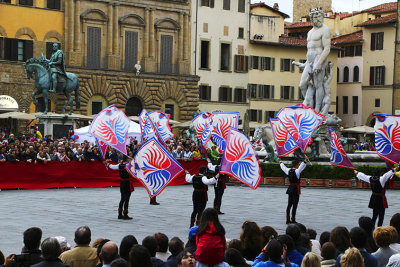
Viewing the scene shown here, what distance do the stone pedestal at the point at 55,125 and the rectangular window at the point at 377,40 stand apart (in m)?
41.8

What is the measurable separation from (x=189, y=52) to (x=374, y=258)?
54922mm

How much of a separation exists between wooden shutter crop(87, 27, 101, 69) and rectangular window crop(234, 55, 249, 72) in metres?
13.5

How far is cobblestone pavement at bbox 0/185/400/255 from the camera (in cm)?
1753

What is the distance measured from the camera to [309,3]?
84.9 metres

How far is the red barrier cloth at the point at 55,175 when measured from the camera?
27.7m

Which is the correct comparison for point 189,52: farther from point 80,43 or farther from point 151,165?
point 151,165

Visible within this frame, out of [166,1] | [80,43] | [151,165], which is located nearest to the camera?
[151,165]

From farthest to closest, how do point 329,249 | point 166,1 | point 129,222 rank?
point 166,1 < point 129,222 < point 329,249

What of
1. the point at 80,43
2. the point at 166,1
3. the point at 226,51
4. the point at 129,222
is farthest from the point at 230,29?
the point at 129,222

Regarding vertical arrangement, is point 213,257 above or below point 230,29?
below

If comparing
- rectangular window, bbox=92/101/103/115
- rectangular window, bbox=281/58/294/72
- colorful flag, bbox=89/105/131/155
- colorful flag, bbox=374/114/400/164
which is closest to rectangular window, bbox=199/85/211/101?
rectangular window, bbox=281/58/294/72

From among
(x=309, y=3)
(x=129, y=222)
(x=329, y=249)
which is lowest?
(x=129, y=222)

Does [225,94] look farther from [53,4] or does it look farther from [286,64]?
[53,4]

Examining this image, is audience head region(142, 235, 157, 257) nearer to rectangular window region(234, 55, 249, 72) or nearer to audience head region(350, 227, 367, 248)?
audience head region(350, 227, 367, 248)
